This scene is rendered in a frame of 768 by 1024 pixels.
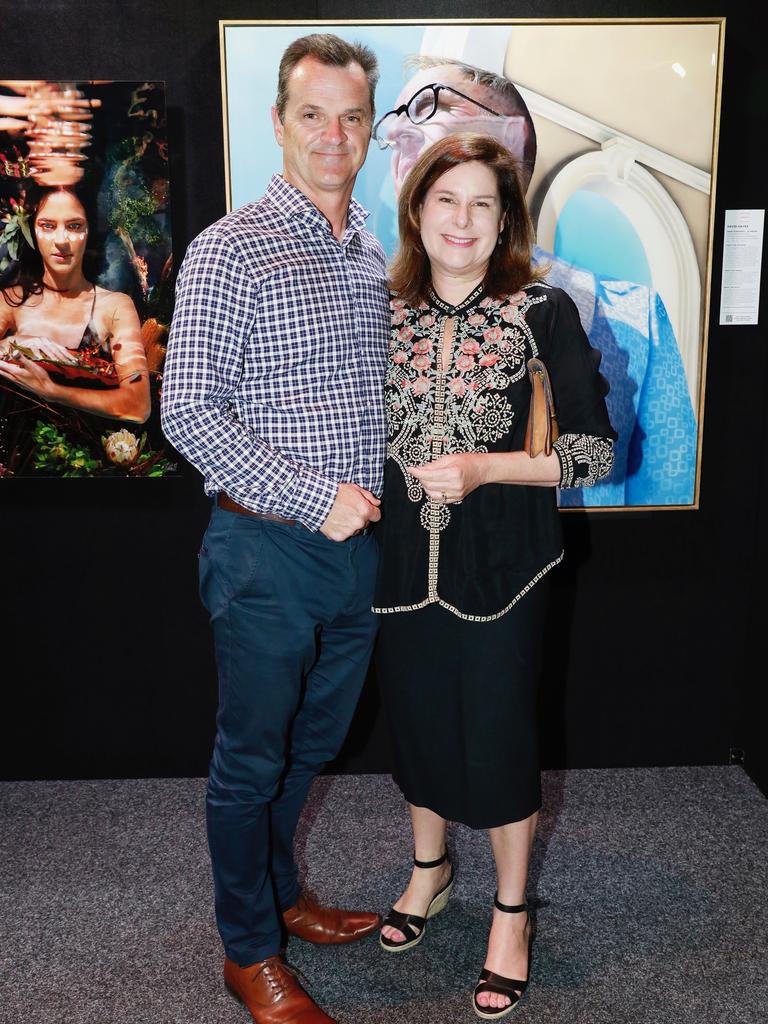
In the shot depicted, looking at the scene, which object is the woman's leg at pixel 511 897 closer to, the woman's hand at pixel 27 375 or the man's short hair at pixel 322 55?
the man's short hair at pixel 322 55

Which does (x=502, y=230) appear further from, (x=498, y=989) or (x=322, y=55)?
(x=498, y=989)

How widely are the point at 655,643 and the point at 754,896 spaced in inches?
31.9

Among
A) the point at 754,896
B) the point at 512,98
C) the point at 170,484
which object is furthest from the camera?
the point at 170,484

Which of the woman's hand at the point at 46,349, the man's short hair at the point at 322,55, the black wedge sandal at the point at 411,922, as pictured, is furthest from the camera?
the woman's hand at the point at 46,349

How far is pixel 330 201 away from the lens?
1822mm

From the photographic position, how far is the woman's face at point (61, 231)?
2469 mm

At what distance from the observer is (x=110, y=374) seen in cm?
257

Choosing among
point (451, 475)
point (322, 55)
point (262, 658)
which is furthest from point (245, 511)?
point (322, 55)

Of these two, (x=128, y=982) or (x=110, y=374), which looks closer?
(x=128, y=982)

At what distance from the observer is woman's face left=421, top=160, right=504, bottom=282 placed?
69.2 inches

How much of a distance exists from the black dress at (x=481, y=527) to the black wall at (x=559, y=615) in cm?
95

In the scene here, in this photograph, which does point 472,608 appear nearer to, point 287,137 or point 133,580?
point 287,137

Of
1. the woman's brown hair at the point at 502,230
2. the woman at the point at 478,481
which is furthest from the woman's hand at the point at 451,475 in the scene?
the woman's brown hair at the point at 502,230

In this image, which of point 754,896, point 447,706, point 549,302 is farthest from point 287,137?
point 754,896
